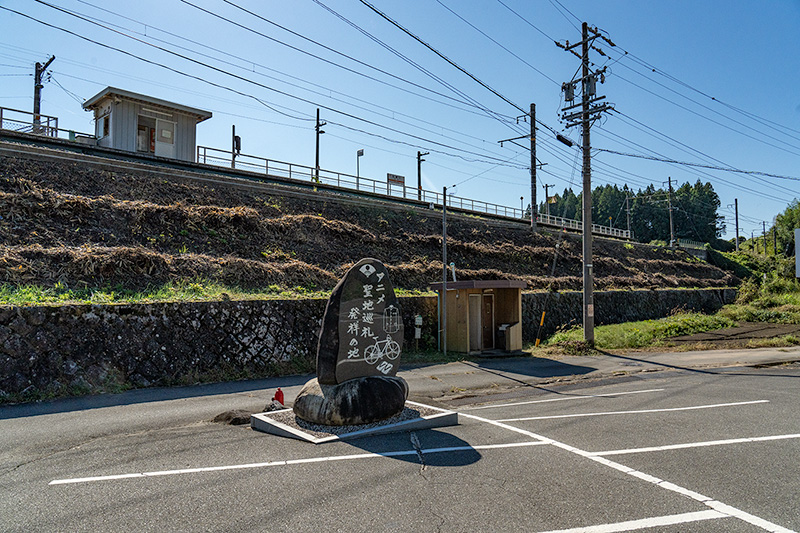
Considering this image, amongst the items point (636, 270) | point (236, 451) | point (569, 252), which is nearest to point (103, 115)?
point (236, 451)

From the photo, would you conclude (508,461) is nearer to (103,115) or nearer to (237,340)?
(237,340)

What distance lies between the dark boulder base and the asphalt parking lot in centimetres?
52

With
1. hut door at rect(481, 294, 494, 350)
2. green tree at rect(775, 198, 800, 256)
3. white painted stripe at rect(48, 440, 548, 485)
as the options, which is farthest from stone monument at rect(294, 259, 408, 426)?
green tree at rect(775, 198, 800, 256)

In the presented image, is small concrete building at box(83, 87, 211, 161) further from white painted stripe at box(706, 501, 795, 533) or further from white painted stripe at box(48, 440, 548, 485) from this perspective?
white painted stripe at box(706, 501, 795, 533)

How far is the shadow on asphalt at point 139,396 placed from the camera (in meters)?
9.34

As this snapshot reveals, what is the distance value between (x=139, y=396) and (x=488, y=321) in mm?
12496

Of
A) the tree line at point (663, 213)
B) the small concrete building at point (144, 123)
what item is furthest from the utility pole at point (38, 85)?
the tree line at point (663, 213)

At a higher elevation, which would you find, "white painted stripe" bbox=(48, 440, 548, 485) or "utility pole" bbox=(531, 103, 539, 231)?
"utility pole" bbox=(531, 103, 539, 231)

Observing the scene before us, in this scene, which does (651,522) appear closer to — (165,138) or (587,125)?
(587,125)

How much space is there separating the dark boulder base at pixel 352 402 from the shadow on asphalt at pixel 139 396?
14.3 ft

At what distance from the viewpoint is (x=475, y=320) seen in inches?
739

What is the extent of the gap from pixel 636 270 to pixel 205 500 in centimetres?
3709

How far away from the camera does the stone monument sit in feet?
24.8

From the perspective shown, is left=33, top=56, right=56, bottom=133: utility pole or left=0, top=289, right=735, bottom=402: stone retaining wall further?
left=33, top=56, right=56, bottom=133: utility pole
